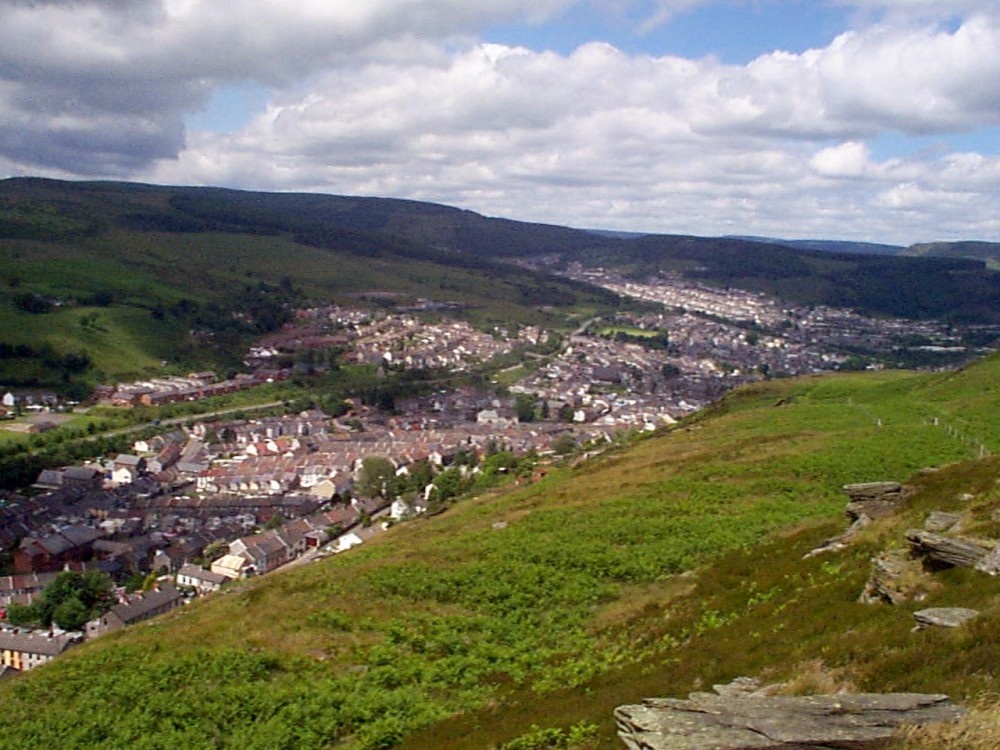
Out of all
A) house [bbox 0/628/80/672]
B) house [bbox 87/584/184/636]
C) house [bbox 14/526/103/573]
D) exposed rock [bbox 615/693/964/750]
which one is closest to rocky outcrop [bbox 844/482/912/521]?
exposed rock [bbox 615/693/964/750]

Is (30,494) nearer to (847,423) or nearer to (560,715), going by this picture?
(847,423)

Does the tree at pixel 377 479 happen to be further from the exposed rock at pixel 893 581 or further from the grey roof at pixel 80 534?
the exposed rock at pixel 893 581

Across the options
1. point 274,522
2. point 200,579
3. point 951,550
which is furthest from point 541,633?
point 274,522

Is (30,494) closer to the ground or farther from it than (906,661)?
closer to the ground

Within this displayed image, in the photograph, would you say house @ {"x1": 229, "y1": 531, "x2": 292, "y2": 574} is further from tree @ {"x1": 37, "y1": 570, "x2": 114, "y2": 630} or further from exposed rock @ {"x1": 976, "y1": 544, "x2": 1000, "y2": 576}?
exposed rock @ {"x1": 976, "y1": 544, "x2": 1000, "y2": 576}

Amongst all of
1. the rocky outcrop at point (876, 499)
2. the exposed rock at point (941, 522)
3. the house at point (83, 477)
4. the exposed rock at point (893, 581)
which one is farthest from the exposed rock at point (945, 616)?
the house at point (83, 477)

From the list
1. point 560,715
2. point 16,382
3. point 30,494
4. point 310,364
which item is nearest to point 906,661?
point 560,715
